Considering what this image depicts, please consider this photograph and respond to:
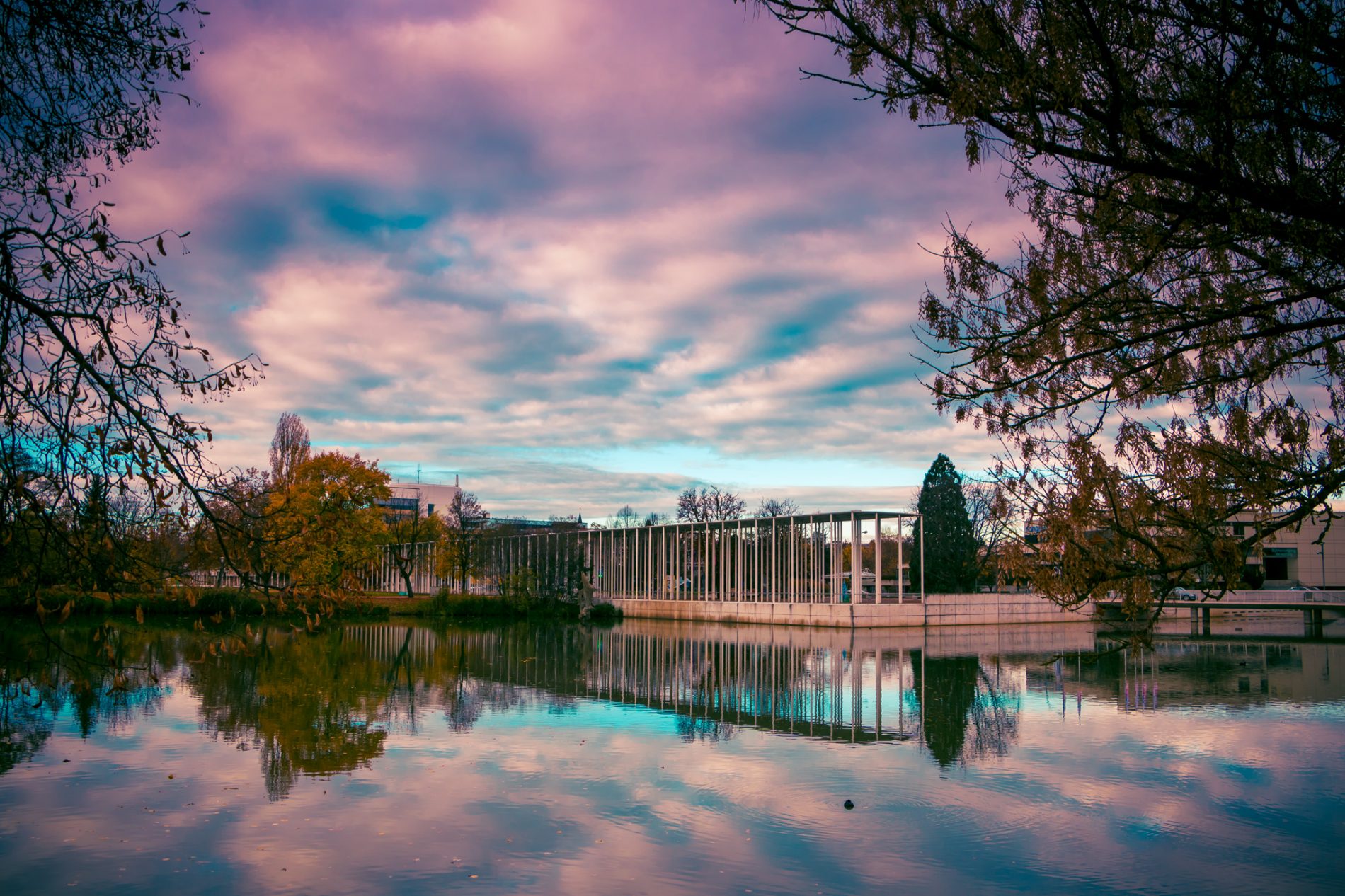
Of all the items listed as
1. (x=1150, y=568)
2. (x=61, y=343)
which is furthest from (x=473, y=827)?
(x=1150, y=568)

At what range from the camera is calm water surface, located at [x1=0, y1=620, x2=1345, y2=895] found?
25.6ft

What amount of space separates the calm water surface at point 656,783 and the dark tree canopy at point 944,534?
4303 cm

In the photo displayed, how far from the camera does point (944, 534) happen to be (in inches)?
2611

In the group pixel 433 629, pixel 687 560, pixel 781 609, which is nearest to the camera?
pixel 433 629

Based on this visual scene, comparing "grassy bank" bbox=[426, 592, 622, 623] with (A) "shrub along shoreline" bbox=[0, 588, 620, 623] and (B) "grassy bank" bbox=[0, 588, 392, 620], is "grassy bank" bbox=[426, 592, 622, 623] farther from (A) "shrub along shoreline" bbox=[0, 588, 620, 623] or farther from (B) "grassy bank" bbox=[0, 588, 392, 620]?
(B) "grassy bank" bbox=[0, 588, 392, 620]

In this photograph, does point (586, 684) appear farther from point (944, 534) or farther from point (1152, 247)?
point (944, 534)

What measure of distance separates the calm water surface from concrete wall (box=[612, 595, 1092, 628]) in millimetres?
22785

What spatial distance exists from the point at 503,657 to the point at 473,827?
728 inches

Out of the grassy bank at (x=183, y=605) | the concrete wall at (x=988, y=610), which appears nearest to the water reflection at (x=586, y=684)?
the grassy bank at (x=183, y=605)

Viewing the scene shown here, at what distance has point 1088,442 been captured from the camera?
24.1 feet

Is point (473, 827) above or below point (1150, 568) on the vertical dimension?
below

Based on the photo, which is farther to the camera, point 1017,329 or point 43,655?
point 43,655

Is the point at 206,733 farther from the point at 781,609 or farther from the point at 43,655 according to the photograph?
the point at 781,609

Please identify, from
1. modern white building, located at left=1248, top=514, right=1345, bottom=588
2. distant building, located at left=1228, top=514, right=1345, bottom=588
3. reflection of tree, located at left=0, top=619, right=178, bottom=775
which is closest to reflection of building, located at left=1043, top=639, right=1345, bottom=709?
reflection of tree, located at left=0, top=619, right=178, bottom=775
